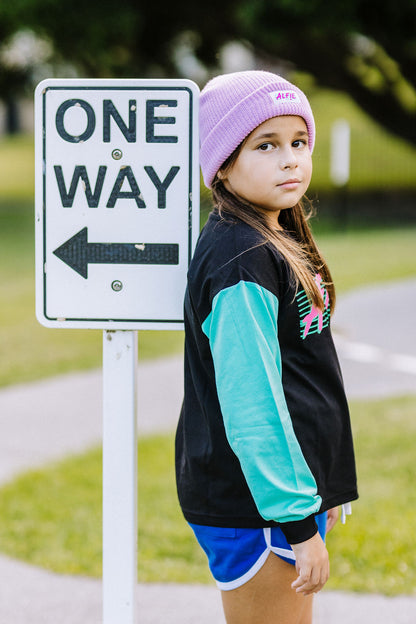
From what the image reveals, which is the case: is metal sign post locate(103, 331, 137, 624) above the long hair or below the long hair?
below

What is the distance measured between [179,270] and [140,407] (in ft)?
12.8

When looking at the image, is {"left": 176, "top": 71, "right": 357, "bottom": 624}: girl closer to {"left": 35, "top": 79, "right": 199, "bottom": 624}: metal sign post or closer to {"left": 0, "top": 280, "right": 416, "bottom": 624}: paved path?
{"left": 35, "top": 79, "right": 199, "bottom": 624}: metal sign post

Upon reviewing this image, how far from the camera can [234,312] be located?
173 centimetres

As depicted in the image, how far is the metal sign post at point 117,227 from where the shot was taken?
78.8 inches

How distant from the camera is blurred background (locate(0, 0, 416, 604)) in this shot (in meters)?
4.16

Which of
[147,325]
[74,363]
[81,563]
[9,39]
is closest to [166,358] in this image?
[74,363]

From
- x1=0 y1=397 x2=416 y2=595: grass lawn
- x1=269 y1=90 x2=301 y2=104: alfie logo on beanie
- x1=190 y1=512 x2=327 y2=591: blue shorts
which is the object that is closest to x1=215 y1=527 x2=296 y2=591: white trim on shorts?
x1=190 y1=512 x2=327 y2=591: blue shorts

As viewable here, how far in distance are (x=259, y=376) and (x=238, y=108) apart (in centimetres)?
58

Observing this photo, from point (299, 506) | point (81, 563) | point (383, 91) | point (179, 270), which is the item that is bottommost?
point (81, 563)

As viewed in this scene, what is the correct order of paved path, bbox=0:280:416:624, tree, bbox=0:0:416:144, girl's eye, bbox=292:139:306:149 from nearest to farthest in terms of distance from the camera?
girl's eye, bbox=292:139:306:149
paved path, bbox=0:280:416:624
tree, bbox=0:0:416:144

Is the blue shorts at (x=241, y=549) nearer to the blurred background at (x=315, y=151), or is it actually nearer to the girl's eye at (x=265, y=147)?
the girl's eye at (x=265, y=147)

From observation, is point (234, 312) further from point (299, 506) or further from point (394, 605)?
point (394, 605)

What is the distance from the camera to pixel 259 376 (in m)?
1.72

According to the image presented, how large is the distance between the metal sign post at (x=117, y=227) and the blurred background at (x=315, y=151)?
4.61 feet
